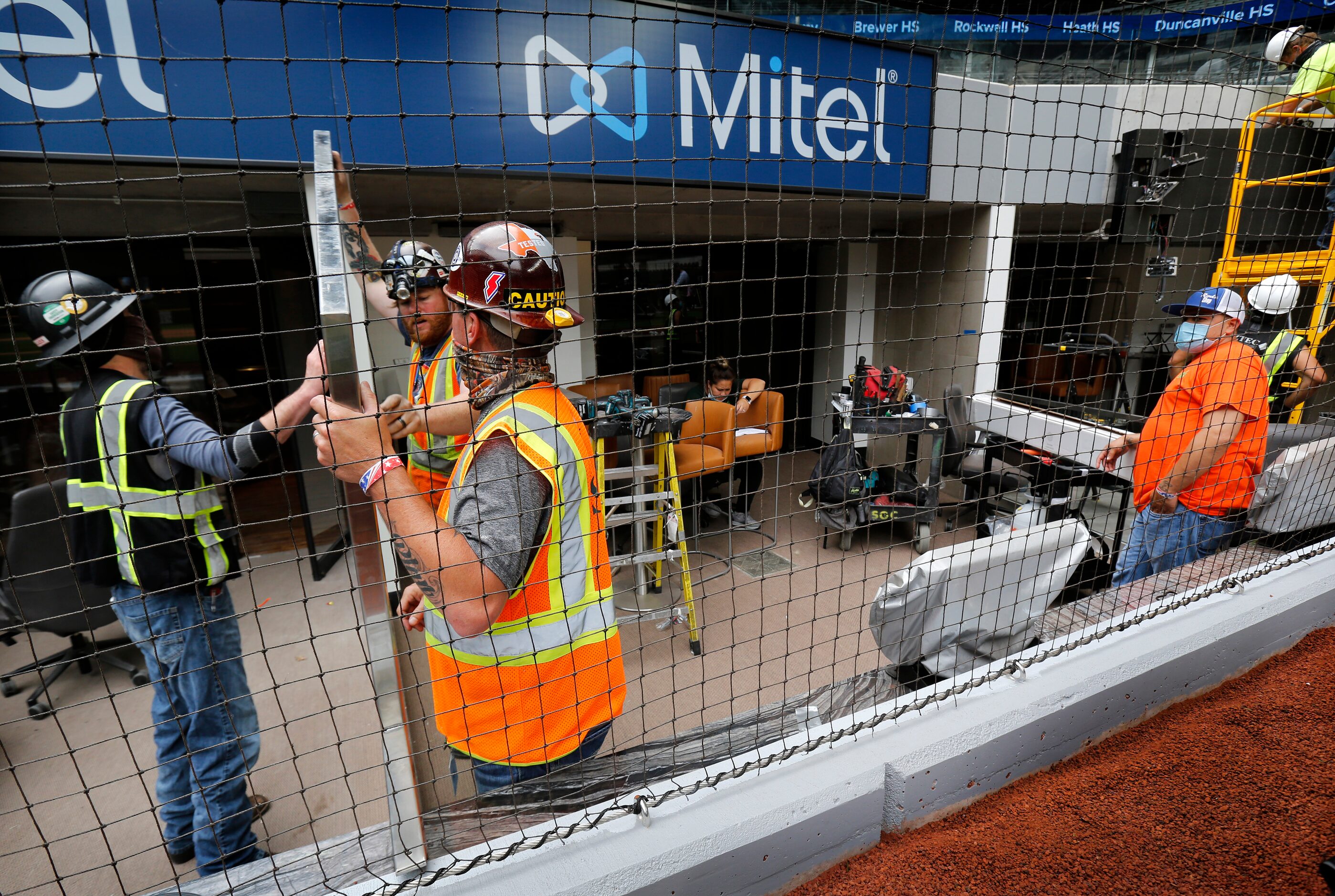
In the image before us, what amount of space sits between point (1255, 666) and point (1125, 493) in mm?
1858

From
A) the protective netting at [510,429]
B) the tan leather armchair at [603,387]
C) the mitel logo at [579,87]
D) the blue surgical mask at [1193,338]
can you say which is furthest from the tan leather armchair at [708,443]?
the blue surgical mask at [1193,338]

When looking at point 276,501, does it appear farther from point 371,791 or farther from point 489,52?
point 489,52

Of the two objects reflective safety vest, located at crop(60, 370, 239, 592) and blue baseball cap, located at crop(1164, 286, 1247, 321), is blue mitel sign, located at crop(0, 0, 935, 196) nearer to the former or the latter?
reflective safety vest, located at crop(60, 370, 239, 592)

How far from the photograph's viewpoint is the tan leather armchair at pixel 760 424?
492 cm

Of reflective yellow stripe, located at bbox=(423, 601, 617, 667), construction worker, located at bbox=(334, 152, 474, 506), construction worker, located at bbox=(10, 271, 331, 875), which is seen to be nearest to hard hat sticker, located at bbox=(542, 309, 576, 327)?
construction worker, located at bbox=(334, 152, 474, 506)

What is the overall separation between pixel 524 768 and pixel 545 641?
0.37 metres

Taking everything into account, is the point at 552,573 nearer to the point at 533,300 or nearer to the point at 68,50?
the point at 533,300

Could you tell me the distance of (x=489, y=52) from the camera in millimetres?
3145

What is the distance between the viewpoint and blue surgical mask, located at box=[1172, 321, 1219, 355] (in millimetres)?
3018

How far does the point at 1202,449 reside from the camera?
2.82 m

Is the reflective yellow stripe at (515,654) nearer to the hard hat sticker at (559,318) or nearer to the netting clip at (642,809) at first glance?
the netting clip at (642,809)

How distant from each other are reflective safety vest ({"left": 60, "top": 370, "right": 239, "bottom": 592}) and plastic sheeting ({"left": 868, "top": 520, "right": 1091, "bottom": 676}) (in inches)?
78.2

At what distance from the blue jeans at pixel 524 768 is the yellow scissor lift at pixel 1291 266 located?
4.13 m

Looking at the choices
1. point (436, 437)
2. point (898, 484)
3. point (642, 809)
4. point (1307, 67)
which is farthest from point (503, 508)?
point (1307, 67)
